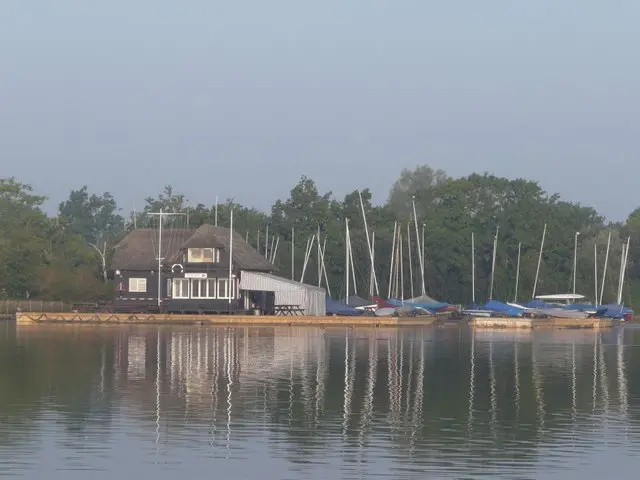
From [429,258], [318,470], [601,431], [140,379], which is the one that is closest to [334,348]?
[140,379]

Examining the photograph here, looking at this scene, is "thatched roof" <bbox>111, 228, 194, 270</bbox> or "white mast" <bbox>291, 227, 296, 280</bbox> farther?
"white mast" <bbox>291, 227, 296, 280</bbox>

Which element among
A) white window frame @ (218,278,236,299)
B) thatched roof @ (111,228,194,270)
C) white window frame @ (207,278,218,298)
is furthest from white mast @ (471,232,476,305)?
white window frame @ (207,278,218,298)

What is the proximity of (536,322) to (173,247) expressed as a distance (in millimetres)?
29342

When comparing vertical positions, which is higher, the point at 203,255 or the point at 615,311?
the point at 203,255

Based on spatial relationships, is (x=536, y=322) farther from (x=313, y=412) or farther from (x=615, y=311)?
(x=313, y=412)

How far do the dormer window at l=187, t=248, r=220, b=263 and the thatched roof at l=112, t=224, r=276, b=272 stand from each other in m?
0.50

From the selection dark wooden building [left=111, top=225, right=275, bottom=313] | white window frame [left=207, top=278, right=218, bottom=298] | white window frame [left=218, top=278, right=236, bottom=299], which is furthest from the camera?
white window frame [left=207, top=278, right=218, bottom=298]

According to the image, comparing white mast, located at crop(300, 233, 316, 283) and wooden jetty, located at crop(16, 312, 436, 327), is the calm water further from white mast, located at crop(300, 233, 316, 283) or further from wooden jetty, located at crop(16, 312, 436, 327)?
Result: white mast, located at crop(300, 233, 316, 283)

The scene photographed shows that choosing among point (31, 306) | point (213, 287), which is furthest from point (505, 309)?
point (31, 306)

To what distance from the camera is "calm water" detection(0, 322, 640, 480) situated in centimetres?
2483

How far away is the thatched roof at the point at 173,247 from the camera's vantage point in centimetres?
9356

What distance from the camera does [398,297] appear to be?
116562 millimetres

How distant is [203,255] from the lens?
93625 millimetres

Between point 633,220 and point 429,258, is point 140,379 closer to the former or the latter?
point 429,258
